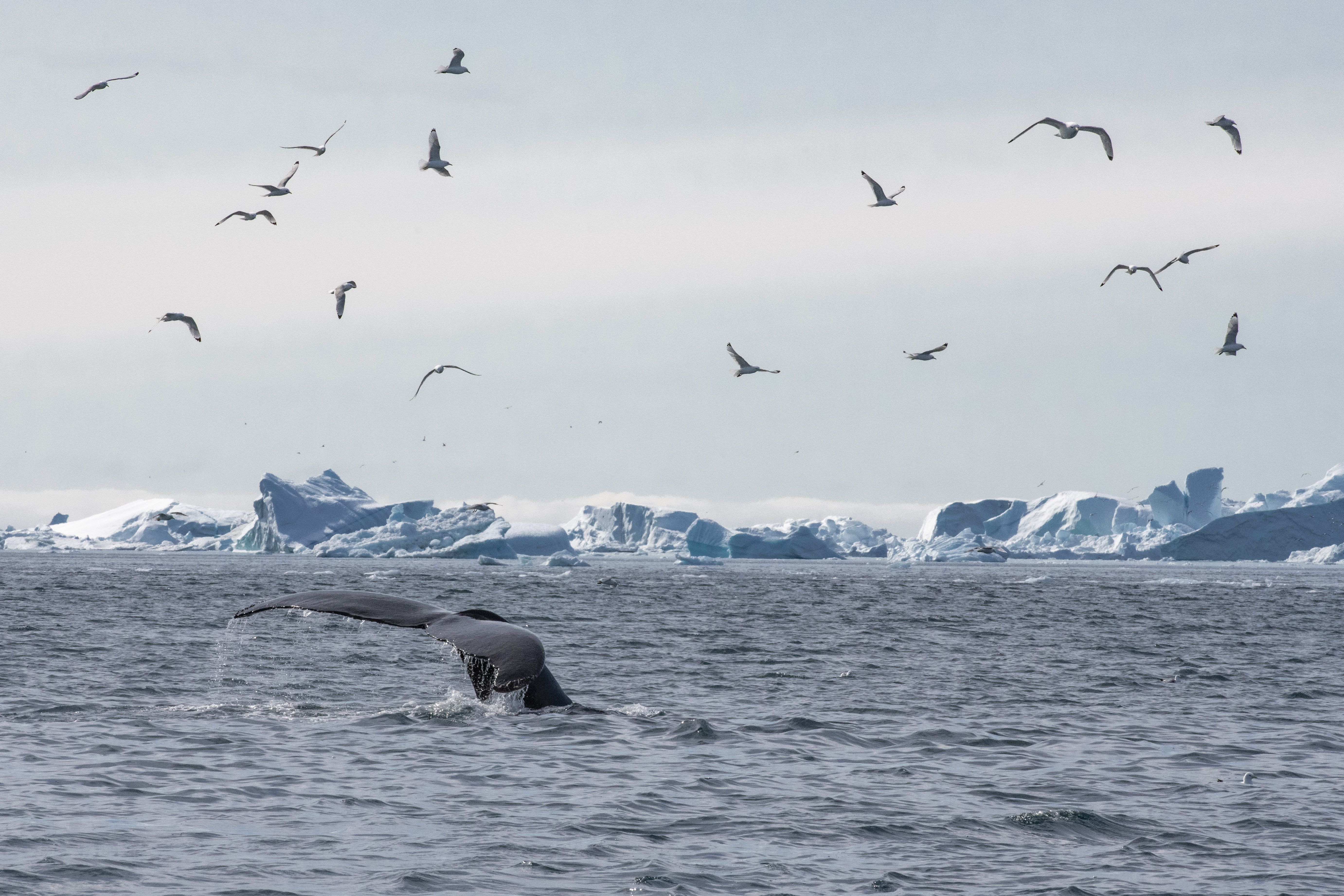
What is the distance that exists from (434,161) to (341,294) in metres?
2.68

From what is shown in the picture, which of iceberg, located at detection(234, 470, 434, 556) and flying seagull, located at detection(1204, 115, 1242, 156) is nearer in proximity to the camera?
flying seagull, located at detection(1204, 115, 1242, 156)

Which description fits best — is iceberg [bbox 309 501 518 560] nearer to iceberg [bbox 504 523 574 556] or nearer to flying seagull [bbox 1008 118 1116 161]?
iceberg [bbox 504 523 574 556]

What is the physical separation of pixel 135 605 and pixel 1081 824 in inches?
1383

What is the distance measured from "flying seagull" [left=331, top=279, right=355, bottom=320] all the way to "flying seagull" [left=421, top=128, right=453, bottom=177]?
227 cm

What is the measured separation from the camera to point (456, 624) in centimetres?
1094

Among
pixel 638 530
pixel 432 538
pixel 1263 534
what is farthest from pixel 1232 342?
pixel 638 530

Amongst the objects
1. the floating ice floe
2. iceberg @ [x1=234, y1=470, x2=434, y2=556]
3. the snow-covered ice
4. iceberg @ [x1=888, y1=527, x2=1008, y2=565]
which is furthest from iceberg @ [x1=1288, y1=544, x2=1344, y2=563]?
iceberg @ [x1=234, y1=470, x2=434, y2=556]

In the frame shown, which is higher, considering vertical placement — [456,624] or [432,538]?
[456,624]

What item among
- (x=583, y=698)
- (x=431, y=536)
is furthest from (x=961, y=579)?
(x=583, y=698)

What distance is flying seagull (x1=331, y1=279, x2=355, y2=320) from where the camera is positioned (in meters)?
21.6

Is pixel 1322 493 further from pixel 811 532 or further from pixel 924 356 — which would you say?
pixel 924 356

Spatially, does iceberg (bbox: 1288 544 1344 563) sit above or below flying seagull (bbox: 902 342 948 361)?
below

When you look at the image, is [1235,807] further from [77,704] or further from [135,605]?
[135,605]

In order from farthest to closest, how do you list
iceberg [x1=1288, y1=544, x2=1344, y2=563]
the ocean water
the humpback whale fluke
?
iceberg [x1=1288, y1=544, x2=1344, y2=563] < the humpback whale fluke < the ocean water
